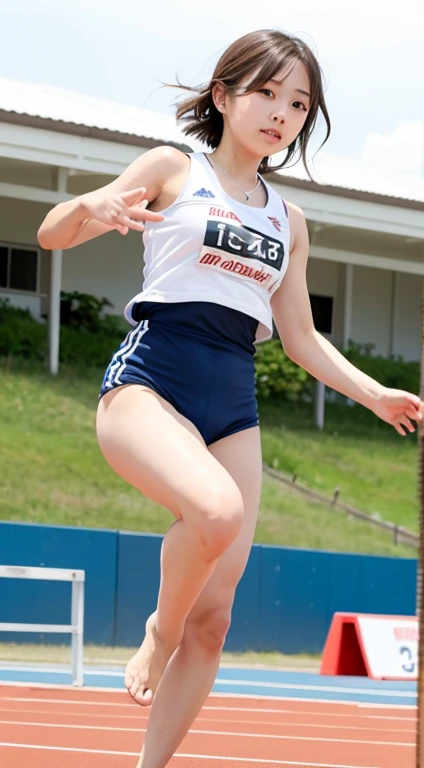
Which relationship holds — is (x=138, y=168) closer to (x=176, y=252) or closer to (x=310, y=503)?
(x=176, y=252)

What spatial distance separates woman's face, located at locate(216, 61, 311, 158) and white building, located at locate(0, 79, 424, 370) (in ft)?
49.0

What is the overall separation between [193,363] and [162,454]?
0.36 meters

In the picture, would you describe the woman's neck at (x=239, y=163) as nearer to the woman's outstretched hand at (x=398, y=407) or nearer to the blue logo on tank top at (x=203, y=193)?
the blue logo on tank top at (x=203, y=193)

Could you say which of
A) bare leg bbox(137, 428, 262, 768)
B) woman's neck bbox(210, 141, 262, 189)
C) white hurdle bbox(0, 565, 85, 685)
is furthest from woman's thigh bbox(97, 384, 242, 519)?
white hurdle bbox(0, 565, 85, 685)

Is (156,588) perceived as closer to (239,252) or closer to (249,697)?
(249,697)

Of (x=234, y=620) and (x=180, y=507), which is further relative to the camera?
(x=234, y=620)

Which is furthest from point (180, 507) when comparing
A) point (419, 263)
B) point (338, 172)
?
point (338, 172)

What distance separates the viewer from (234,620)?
14.4 meters

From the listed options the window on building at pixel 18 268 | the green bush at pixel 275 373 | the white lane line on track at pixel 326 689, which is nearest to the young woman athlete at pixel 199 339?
the white lane line on track at pixel 326 689

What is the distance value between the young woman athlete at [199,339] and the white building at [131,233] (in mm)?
14940

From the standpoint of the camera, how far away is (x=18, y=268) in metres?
23.6

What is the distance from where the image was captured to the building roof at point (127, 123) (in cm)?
2070

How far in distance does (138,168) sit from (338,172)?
961 inches

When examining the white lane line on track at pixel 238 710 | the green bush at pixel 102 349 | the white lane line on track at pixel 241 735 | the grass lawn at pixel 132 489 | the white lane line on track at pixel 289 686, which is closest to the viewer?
the white lane line on track at pixel 241 735
